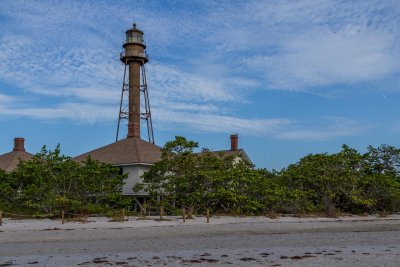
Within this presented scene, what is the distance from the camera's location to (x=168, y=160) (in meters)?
29.0

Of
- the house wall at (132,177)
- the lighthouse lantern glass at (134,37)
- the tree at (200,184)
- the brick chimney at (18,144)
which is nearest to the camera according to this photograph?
the tree at (200,184)

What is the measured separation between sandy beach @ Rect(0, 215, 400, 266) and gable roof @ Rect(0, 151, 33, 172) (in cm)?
1280

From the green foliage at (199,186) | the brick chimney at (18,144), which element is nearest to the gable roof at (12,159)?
the brick chimney at (18,144)

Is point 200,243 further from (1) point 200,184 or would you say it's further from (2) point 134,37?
Answer: (2) point 134,37

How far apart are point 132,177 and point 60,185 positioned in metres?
4.98

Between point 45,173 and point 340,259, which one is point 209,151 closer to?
point 45,173

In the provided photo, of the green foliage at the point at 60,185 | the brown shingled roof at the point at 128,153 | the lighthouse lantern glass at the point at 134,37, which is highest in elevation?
the lighthouse lantern glass at the point at 134,37

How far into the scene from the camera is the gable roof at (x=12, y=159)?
118ft

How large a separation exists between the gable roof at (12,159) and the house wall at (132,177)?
8762 millimetres

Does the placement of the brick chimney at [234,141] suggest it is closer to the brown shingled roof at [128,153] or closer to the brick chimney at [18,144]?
the brown shingled roof at [128,153]

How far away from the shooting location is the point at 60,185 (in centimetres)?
2780

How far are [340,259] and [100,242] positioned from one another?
8394 mm

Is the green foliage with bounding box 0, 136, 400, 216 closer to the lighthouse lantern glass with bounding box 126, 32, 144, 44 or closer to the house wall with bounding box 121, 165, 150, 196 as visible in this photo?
the house wall with bounding box 121, 165, 150, 196

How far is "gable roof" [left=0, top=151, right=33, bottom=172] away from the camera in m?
35.8
